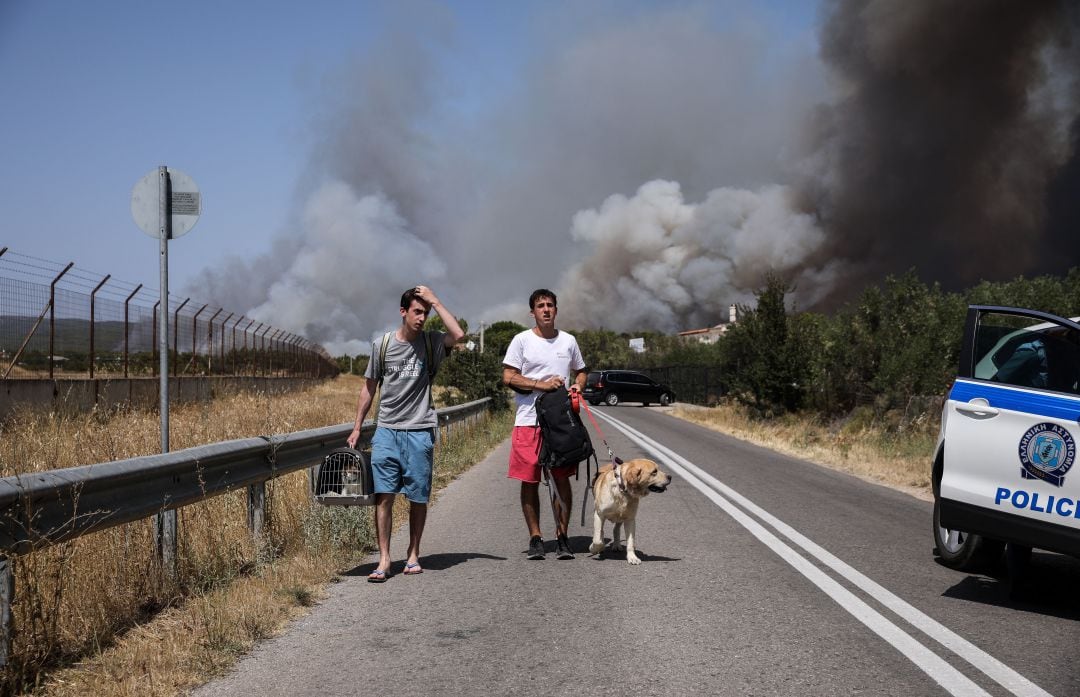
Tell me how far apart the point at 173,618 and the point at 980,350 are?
16.8 ft

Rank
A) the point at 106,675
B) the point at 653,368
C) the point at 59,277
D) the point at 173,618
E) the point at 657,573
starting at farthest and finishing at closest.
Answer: the point at 653,368
the point at 59,277
the point at 657,573
the point at 173,618
the point at 106,675

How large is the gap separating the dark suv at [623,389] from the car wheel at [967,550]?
41.3m

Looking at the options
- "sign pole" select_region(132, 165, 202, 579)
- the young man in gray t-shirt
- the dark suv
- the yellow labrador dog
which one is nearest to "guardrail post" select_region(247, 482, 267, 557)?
"sign pole" select_region(132, 165, 202, 579)

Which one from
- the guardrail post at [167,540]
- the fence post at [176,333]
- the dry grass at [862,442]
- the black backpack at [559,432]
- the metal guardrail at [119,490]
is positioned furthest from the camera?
the fence post at [176,333]

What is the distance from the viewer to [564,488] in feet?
23.9

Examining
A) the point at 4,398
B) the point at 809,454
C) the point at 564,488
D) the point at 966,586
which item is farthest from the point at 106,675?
the point at 809,454

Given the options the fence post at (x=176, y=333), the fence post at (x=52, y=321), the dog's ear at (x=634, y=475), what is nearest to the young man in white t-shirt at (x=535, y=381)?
the dog's ear at (x=634, y=475)

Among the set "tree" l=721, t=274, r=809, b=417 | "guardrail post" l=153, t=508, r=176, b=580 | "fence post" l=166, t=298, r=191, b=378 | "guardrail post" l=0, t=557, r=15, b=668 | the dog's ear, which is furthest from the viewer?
"tree" l=721, t=274, r=809, b=417

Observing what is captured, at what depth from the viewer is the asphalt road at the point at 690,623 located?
13.6 feet

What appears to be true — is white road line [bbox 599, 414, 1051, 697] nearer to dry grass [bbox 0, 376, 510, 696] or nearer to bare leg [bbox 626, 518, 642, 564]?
bare leg [bbox 626, 518, 642, 564]

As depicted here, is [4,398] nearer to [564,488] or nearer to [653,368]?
[564,488]

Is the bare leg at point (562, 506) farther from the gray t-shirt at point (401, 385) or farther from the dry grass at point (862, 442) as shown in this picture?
the dry grass at point (862, 442)

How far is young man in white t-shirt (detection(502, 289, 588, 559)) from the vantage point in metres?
7.13

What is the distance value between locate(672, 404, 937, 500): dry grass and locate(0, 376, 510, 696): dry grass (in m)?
8.22
